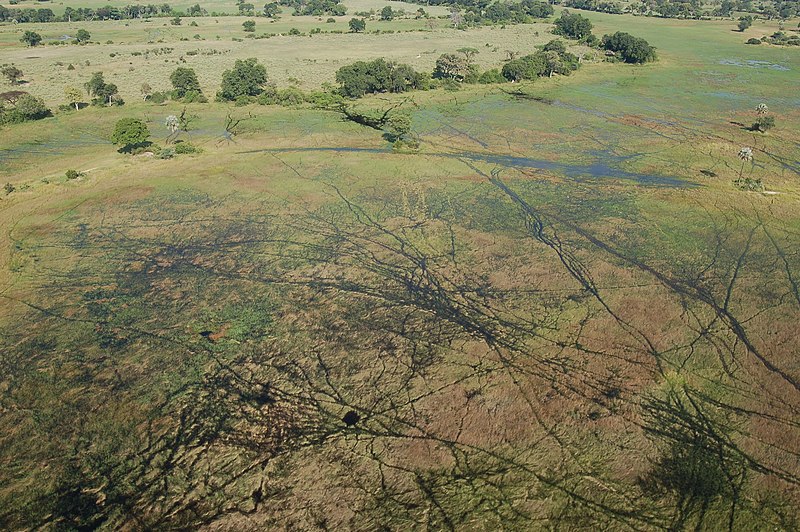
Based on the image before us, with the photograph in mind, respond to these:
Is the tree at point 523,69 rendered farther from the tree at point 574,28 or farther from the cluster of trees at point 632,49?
the tree at point 574,28

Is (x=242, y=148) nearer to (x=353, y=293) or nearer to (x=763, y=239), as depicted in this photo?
(x=353, y=293)

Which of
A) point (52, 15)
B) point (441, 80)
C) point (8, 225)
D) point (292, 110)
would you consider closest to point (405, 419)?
point (8, 225)

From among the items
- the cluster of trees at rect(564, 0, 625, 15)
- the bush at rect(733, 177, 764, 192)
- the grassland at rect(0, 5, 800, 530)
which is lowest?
the grassland at rect(0, 5, 800, 530)

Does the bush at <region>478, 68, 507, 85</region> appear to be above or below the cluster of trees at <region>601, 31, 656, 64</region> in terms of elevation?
below

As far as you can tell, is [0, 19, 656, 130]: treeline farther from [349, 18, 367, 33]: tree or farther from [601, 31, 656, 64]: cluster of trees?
[349, 18, 367, 33]: tree

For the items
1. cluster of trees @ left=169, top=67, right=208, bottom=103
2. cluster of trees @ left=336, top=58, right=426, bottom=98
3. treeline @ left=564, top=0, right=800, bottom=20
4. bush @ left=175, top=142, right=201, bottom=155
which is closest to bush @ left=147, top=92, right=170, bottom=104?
cluster of trees @ left=169, top=67, right=208, bottom=103

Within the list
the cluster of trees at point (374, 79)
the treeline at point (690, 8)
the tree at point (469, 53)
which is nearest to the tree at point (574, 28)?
the tree at point (469, 53)

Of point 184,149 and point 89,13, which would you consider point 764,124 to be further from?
point 89,13

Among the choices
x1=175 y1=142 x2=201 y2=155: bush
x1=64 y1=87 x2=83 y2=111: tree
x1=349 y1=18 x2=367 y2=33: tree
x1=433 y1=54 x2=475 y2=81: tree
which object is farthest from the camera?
x1=349 y1=18 x2=367 y2=33: tree
